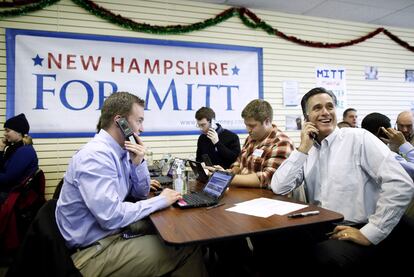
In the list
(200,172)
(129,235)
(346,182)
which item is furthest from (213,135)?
(129,235)

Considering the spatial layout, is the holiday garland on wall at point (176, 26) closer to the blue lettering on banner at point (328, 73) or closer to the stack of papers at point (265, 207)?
the blue lettering on banner at point (328, 73)

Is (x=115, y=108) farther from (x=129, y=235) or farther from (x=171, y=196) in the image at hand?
(x=129, y=235)

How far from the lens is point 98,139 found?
5.63 ft

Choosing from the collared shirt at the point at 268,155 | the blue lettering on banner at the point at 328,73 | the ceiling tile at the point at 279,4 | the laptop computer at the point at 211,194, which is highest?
the ceiling tile at the point at 279,4

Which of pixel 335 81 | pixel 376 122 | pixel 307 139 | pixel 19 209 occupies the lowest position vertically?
pixel 19 209

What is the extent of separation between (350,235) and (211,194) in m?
0.86

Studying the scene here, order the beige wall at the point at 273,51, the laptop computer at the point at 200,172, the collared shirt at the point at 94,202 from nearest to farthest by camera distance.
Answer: the collared shirt at the point at 94,202 → the laptop computer at the point at 200,172 → the beige wall at the point at 273,51

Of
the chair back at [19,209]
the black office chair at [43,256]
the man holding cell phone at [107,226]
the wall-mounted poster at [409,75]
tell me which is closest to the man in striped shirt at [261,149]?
the man holding cell phone at [107,226]

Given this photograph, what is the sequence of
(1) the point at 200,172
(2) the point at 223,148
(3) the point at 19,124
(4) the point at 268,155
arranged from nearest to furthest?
(4) the point at 268,155 < (1) the point at 200,172 < (3) the point at 19,124 < (2) the point at 223,148

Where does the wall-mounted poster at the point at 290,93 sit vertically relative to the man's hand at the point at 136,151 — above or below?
above

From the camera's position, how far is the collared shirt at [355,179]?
155cm

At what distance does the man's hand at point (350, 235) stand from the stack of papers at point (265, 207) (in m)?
0.22

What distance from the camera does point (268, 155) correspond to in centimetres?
230

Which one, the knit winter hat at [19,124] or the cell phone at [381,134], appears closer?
the cell phone at [381,134]
